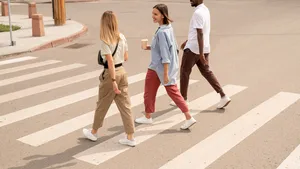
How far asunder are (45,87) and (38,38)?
592 centimetres

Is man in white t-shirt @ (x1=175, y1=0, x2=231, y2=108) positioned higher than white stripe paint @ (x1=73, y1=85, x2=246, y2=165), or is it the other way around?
man in white t-shirt @ (x1=175, y1=0, x2=231, y2=108)

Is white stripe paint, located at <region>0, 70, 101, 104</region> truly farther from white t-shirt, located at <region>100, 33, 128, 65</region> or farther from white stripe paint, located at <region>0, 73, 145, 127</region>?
white t-shirt, located at <region>100, 33, 128, 65</region>

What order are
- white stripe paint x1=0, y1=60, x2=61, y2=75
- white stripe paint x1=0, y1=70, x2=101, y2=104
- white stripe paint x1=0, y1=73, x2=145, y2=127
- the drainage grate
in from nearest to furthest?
1. white stripe paint x1=0, y1=73, x2=145, y2=127
2. white stripe paint x1=0, y1=70, x2=101, y2=104
3. white stripe paint x1=0, y1=60, x2=61, y2=75
4. the drainage grate

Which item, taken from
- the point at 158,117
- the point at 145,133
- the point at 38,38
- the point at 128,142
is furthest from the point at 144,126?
the point at 38,38

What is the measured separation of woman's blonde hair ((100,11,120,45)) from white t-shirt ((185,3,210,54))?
1.64 m

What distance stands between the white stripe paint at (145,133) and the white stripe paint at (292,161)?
5.65 ft

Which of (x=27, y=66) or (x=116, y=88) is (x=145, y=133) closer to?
(x=116, y=88)

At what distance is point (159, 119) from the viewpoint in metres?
6.21

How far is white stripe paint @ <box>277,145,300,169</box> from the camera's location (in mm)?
4625

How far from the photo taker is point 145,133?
5.64 meters

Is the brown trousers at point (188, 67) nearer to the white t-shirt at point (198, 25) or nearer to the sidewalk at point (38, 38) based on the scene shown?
the white t-shirt at point (198, 25)

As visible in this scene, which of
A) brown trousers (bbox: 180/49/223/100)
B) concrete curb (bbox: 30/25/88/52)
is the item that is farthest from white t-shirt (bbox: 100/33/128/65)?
concrete curb (bbox: 30/25/88/52)

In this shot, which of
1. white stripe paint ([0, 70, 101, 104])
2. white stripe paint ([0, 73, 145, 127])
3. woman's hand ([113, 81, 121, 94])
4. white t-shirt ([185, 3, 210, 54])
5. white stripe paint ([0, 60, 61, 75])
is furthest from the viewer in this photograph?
white stripe paint ([0, 60, 61, 75])

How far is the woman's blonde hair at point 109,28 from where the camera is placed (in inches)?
186
